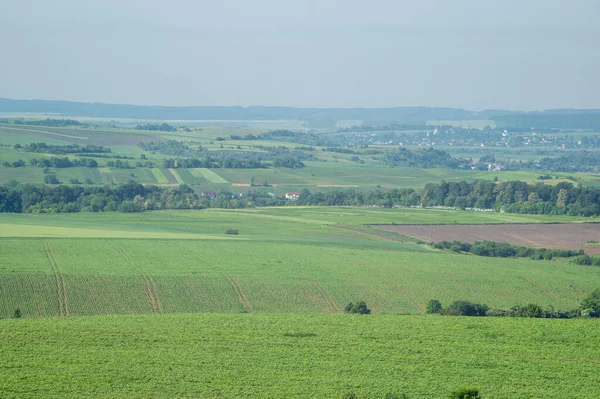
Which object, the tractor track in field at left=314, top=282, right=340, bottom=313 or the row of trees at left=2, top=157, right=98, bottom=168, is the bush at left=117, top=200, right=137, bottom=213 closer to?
the row of trees at left=2, top=157, right=98, bottom=168

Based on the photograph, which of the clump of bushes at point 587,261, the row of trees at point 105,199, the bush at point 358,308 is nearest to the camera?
the bush at point 358,308

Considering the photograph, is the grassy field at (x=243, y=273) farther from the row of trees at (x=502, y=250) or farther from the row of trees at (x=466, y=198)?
the row of trees at (x=466, y=198)

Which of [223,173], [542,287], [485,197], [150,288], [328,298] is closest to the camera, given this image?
[150,288]

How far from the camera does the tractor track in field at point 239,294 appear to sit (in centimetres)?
4242

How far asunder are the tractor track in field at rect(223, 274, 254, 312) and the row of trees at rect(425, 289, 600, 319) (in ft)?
26.6

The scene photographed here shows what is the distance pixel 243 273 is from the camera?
160 ft

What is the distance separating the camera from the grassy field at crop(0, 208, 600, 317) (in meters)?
42.3

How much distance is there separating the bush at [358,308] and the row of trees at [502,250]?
22.8 m

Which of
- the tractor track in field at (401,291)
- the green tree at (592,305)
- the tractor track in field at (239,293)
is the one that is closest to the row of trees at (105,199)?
the tractor track in field at (239,293)

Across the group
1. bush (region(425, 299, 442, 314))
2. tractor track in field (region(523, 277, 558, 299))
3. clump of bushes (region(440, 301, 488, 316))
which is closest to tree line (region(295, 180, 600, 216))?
tractor track in field (region(523, 277, 558, 299))

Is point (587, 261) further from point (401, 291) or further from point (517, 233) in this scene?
A: point (401, 291)

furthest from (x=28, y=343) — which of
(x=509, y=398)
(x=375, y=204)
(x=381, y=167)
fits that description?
(x=381, y=167)

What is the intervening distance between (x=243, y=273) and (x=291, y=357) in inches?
741

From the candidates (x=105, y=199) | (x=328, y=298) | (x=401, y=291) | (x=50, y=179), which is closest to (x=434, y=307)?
(x=401, y=291)
